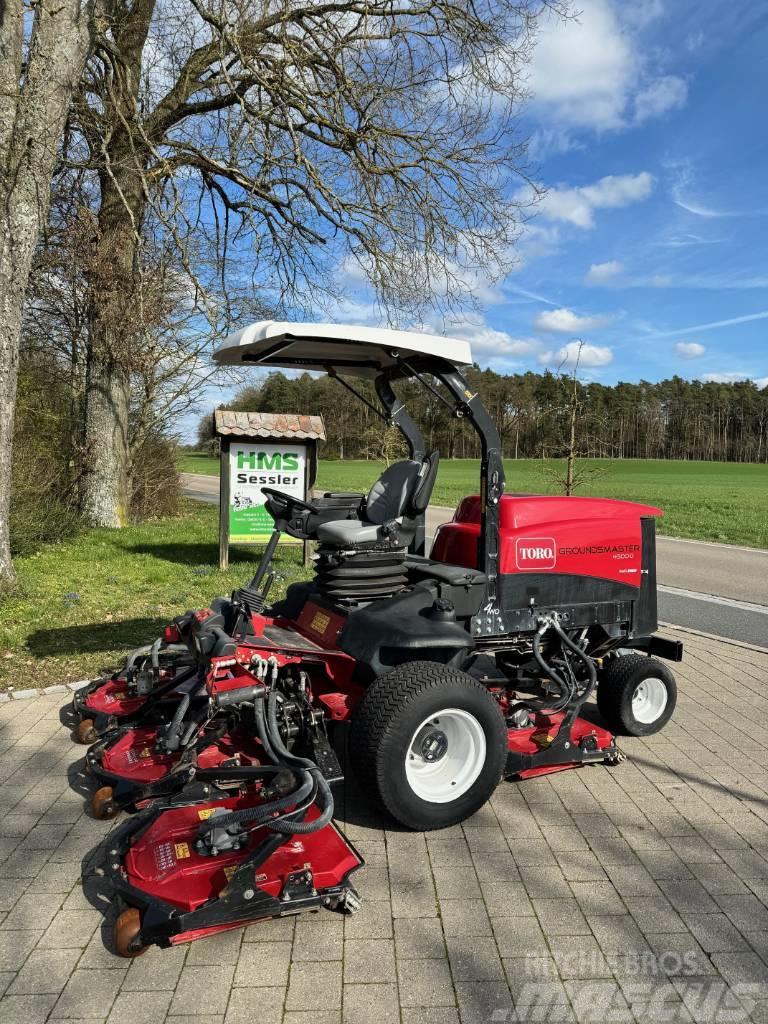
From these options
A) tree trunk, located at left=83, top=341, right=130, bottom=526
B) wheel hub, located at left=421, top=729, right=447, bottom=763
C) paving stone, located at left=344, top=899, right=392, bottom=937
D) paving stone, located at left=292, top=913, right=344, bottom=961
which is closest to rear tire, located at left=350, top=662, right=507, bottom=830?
wheel hub, located at left=421, top=729, right=447, bottom=763

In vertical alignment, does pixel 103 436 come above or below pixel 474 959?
above

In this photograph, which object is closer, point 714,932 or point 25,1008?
point 25,1008

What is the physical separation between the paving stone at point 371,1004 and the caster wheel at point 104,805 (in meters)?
1.44

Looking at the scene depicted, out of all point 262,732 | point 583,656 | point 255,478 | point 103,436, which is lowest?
point 262,732

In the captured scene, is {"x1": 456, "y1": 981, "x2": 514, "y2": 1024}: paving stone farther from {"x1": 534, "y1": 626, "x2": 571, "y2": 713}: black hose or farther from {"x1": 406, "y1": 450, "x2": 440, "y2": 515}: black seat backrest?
{"x1": 406, "y1": 450, "x2": 440, "y2": 515}: black seat backrest

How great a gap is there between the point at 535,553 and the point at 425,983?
213 cm

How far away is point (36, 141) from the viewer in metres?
6.98

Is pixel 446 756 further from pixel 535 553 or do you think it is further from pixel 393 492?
pixel 393 492

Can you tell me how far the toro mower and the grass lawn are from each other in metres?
1.84

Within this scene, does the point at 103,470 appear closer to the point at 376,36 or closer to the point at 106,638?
the point at 106,638

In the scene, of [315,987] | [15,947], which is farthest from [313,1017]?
[15,947]

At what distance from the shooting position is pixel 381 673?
332 centimetres

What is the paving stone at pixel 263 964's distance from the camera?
230 centimetres

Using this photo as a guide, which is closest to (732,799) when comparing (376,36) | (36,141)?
(36,141)
